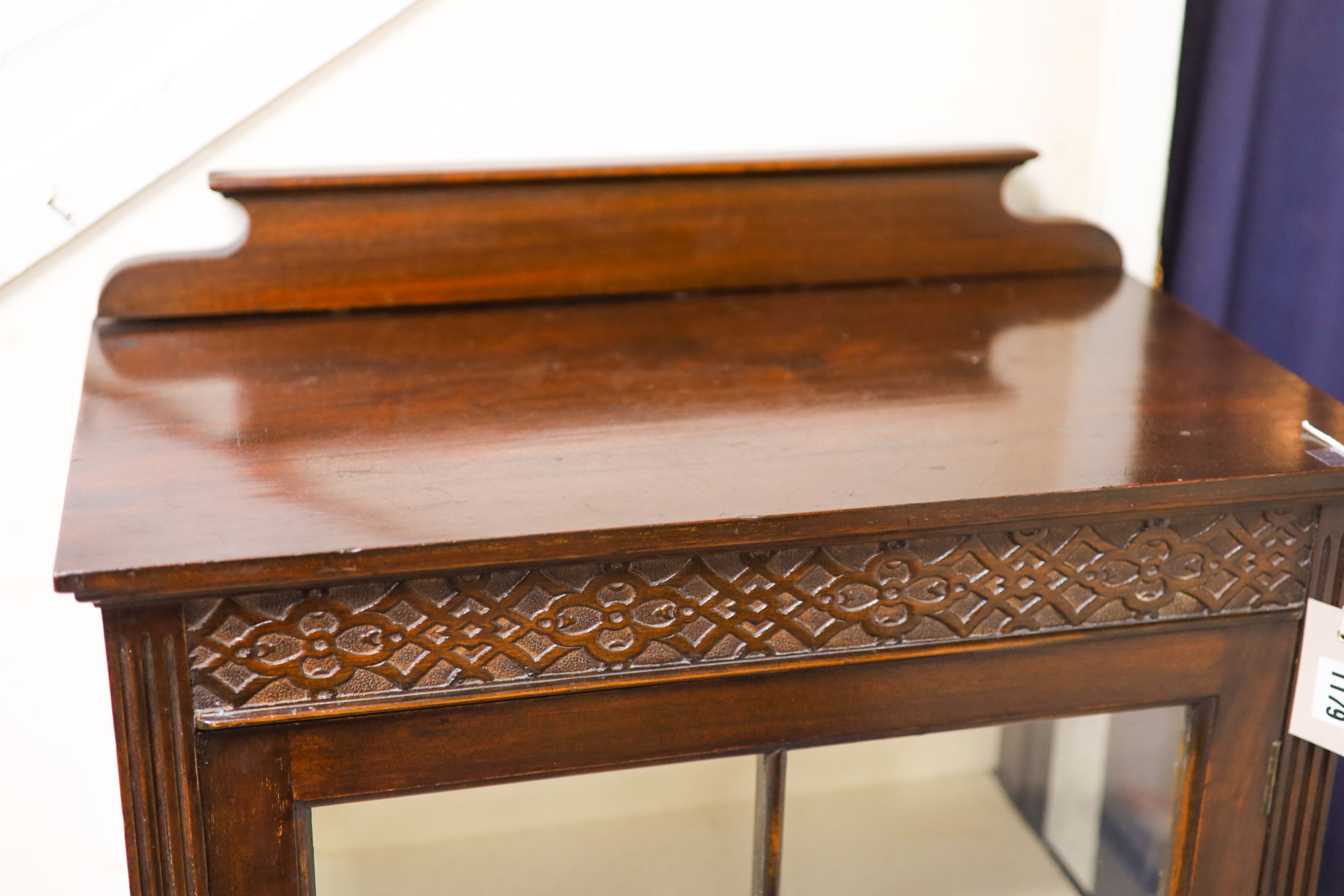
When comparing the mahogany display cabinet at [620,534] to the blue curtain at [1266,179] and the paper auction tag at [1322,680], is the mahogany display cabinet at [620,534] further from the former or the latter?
the blue curtain at [1266,179]

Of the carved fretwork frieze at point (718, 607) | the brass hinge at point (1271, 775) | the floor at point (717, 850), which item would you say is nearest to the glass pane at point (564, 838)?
the floor at point (717, 850)

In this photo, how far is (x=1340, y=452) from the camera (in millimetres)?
934

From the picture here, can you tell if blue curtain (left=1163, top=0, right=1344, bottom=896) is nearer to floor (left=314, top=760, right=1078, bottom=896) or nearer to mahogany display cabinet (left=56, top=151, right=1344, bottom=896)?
mahogany display cabinet (left=56, top=151, right=1344, bottom=896)

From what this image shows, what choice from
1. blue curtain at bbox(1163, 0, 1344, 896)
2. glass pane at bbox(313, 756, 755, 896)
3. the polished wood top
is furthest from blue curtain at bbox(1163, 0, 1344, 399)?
glass pane at bbox(313, 756, 755, 896)

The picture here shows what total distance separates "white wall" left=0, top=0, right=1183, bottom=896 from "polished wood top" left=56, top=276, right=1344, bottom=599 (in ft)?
0.51

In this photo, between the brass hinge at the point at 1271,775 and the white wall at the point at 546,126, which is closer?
the brass hinge at the point at 1271,775

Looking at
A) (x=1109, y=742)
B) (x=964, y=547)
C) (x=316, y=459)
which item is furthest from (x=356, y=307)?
(x=1109, y=742)

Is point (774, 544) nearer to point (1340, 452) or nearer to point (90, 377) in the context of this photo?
point (1340, 452)

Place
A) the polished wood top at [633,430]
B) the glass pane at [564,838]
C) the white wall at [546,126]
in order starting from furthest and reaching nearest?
the white wall at [546,126], the glass pane at [564,838], the polished wood top at [633,430]

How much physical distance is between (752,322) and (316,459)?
0.45 m

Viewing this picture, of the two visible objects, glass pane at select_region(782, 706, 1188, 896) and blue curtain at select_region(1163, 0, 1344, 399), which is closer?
glass pane at select_region(782, 706, 1188, 896)

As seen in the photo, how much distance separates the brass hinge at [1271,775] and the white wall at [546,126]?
1.96ft

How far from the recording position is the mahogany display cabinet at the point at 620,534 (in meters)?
0.81

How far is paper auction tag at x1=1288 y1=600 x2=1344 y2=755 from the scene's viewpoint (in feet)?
3.13
